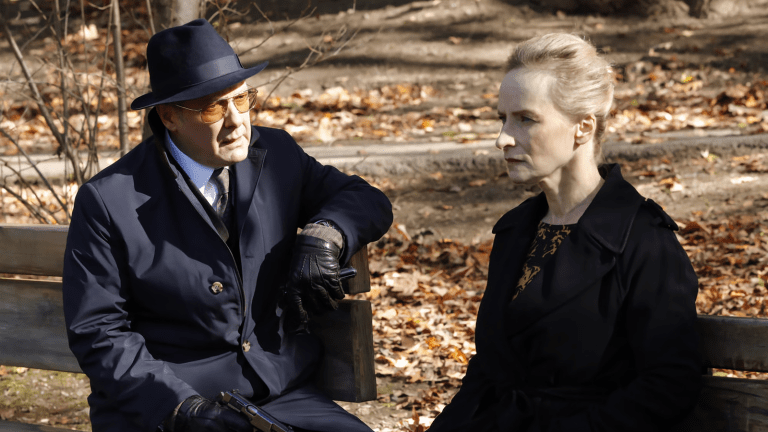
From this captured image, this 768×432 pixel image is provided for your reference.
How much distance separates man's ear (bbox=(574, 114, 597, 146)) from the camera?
2195 mm

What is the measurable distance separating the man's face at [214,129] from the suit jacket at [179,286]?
93 mm

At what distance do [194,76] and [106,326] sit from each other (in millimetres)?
799

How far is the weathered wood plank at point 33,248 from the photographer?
116 inches

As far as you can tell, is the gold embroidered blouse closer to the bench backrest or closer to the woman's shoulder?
the woman's shoulder

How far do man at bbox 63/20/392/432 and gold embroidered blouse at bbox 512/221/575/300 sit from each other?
52cm

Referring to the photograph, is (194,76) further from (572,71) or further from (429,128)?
(429,128)

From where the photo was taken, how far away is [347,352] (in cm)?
272

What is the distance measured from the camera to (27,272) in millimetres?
3076

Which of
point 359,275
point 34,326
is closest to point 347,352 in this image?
point 359,275

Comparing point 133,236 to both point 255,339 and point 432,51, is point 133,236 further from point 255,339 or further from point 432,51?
point 432,51

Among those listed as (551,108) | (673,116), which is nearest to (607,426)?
(551,108)

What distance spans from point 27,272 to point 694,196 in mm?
5679

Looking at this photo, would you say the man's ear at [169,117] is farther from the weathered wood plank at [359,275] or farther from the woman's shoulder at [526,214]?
the woman's shoulder at [526,214]

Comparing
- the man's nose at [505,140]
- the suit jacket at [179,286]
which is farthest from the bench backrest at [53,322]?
the man's nose at [505,140]
